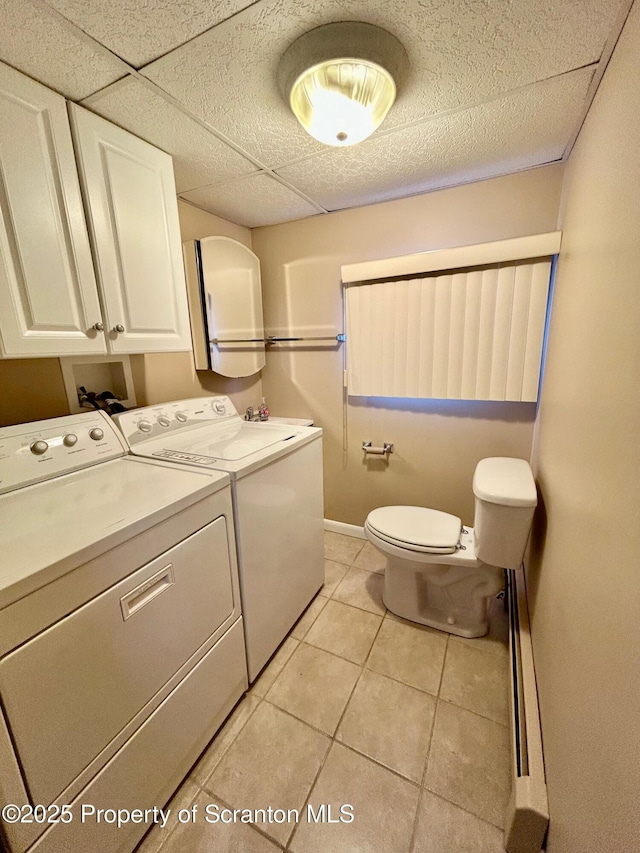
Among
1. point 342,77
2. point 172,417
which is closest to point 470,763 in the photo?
point 172,417

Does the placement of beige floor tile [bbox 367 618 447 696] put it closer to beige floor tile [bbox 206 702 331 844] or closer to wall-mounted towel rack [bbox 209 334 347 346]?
beige floor tile [bbox 206 702 331 844]

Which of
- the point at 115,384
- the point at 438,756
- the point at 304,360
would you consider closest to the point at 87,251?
the point at 115,384

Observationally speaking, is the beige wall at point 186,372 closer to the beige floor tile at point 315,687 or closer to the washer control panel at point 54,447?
the washer control panel at point 54,447

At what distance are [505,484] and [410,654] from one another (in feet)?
2.89

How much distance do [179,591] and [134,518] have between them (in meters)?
0.29

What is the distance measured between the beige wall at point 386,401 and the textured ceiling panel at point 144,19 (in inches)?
50.6

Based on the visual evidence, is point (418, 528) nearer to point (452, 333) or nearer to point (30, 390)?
point (452, 333)

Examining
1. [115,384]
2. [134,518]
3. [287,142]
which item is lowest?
[134,518]

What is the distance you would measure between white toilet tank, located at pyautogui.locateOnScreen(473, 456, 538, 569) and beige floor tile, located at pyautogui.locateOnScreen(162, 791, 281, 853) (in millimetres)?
1167

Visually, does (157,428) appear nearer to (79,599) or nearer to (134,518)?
(134,518)

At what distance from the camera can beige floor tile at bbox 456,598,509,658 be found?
5.02 feet

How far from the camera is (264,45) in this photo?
3.00 feet

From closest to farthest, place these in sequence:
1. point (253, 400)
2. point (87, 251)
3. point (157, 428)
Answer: point (87, 251)
point (157, 428)
point (253, 400)

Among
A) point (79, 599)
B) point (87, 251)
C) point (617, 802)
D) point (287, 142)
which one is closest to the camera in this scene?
point (617, 802)
